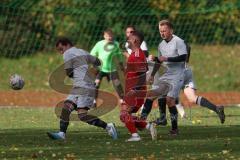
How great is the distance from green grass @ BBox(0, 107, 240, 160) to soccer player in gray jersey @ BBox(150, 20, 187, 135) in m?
0.49

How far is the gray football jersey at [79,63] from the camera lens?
13.5 metres

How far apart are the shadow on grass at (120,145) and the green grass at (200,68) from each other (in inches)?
531

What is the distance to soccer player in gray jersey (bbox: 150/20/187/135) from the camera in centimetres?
1430

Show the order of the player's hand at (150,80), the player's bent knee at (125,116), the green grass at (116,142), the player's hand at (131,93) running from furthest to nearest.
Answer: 1. the player's hand at (150,80)
2. the player's hand at (131,93)
3. the player's bent knee at (125,116)
4. the green grass at (116,142)

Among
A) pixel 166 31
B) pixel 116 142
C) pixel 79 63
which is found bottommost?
pixel 116 142

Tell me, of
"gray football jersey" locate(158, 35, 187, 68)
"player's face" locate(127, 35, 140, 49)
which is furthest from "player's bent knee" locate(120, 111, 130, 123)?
"gray football jersey" locate(158, 35, 187, 68)

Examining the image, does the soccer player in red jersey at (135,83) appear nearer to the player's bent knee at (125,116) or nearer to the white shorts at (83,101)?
the player's bent knee at (125,116)

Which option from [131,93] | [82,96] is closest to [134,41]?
[131,93]

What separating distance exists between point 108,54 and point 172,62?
25.8 feet

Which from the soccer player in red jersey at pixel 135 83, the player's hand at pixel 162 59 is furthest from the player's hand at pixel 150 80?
the soccer player in red jersey at pixel 135 83

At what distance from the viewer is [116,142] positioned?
13.1 m

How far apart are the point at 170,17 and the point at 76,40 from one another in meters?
3.41

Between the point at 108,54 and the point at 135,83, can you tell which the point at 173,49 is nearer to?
the point at 135,83

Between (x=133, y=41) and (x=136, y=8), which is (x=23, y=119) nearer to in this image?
(x=133, y=41)
